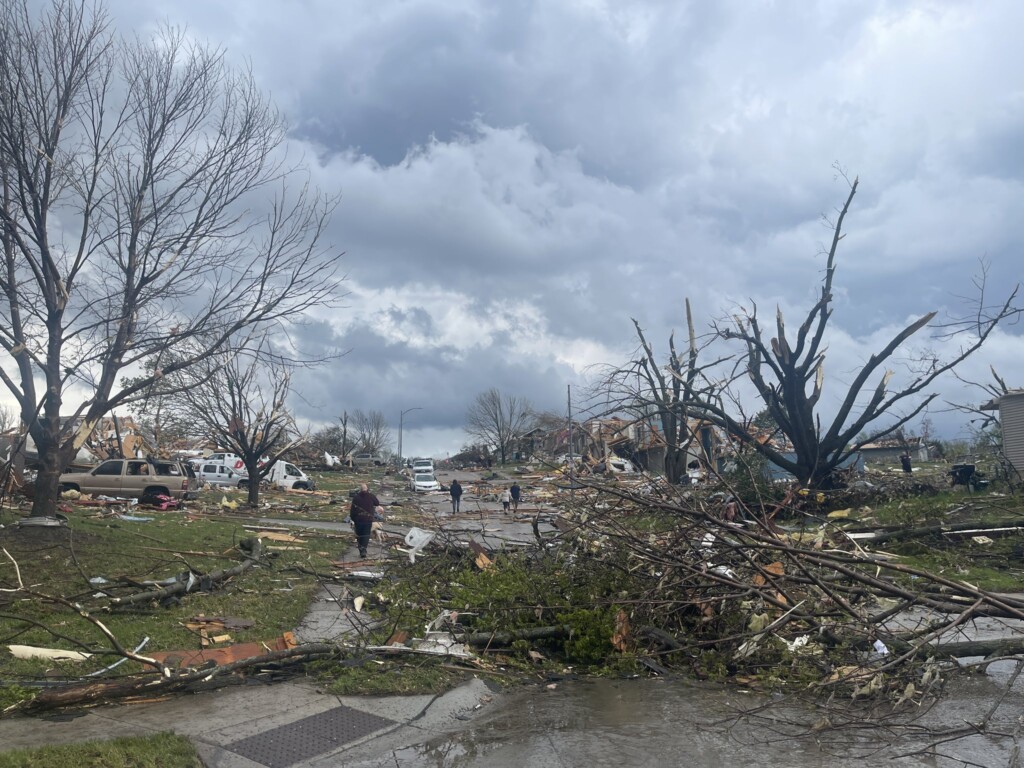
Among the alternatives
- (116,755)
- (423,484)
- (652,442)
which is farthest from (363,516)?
(423,484)

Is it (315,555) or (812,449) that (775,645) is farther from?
(812,449)

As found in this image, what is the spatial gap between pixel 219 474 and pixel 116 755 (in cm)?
3368

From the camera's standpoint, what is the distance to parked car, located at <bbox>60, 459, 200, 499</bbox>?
2473cm

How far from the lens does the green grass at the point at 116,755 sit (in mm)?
4621

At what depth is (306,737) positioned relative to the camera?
5648 mm

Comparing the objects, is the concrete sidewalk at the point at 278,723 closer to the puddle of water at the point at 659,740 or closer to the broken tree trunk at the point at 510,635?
the puddle of water at the point at 659,740

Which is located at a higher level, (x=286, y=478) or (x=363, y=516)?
(x=286, y=478)

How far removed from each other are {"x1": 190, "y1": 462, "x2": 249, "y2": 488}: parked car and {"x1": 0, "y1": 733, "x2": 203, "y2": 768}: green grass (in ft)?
108

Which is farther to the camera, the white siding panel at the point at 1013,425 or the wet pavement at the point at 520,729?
the white siding panel at the point at 1013,425

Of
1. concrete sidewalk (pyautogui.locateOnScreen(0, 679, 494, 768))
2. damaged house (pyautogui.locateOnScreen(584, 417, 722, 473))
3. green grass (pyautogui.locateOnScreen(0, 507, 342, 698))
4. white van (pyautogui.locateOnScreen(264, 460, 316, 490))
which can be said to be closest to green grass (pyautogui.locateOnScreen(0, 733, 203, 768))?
concrete sidewalk (pyautogui.locateOnScreen(0, 679, 494, 768))

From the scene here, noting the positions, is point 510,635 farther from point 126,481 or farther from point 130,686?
point 126,481

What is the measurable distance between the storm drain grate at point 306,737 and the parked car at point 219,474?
106 feet

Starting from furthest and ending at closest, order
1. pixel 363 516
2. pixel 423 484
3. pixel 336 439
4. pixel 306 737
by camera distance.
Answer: pixel 336 439
pixel 423 484
pixel 363 516
pixel 306 737

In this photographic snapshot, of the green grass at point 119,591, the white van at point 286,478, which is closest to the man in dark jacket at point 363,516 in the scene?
the green grass at point 119,591
